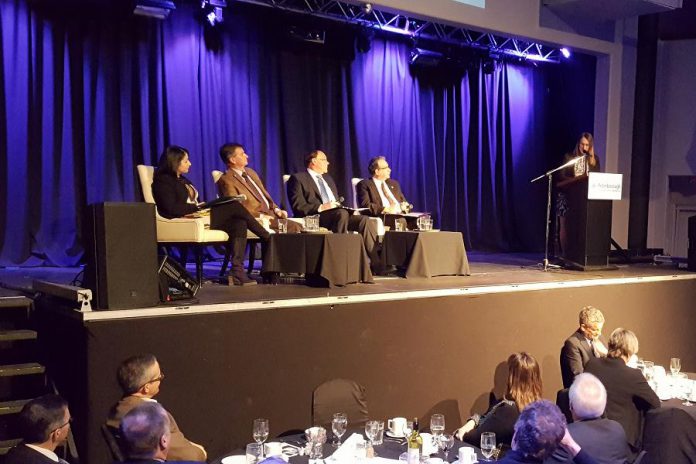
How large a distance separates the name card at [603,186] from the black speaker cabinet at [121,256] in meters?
4.42

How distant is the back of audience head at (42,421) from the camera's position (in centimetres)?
247

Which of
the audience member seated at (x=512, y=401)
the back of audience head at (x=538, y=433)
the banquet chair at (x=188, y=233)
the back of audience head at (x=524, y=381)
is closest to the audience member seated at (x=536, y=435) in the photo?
the back of audience head at (x=538, y=433)

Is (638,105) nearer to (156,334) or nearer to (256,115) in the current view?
(256,115)

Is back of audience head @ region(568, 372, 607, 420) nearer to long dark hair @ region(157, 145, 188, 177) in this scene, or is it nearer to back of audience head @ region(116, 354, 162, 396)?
back of audience head @ region(116, 354, 162, 396)

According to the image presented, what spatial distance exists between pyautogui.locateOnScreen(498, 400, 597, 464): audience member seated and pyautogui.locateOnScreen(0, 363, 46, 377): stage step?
110 inches

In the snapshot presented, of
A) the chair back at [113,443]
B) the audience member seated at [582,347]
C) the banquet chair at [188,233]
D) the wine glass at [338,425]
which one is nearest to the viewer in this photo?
the chair back at [113,443]

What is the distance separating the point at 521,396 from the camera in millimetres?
3508

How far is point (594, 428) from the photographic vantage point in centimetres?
285

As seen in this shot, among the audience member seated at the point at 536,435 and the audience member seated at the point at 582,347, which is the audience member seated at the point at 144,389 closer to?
the audience member seated at the point at 536,435

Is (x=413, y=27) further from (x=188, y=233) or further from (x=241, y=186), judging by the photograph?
(x=188, y=233)

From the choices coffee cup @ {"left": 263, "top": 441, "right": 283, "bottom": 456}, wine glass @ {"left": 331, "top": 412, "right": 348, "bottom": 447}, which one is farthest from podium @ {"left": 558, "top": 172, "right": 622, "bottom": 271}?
coffee cup @ {"left": 263, "top": 441, "right": 283, "bottom": 456}

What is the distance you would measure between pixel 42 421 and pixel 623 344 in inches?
127

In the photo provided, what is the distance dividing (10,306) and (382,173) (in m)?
3.88

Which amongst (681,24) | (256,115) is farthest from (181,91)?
(681,24)
